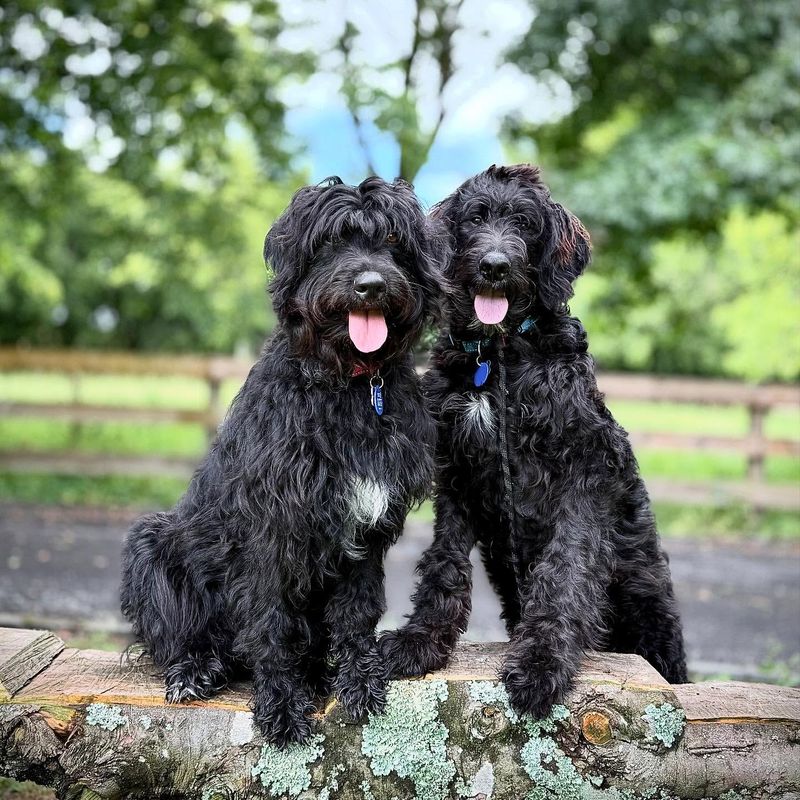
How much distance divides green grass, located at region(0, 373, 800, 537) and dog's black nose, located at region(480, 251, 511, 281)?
699 cm

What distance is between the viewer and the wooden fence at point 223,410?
33.9 ft

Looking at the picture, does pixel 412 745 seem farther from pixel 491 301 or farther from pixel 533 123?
pixel 533 123

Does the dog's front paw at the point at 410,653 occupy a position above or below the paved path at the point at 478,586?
above

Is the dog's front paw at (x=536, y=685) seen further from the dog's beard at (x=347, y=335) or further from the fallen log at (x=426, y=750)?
the dog's beard at (x=347, y=335)

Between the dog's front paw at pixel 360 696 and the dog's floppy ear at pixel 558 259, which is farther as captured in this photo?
the dog's floppy ear at pixel 558 259

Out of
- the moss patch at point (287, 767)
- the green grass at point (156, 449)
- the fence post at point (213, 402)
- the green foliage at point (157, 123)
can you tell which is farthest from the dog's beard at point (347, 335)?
the fence post at point (213, 402)

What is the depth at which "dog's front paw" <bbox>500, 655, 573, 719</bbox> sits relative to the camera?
296 cm

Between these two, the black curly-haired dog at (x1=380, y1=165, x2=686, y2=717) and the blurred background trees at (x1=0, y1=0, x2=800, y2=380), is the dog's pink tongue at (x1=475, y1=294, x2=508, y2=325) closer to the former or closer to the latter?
the black curly-haired dog at (x1=380, y1=165, x2=686, y2=717)

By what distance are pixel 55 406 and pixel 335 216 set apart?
31.0ft

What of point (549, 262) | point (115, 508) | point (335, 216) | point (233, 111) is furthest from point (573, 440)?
point (115, 508)

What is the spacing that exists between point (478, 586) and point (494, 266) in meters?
5.69

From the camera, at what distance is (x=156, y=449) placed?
1384 cm

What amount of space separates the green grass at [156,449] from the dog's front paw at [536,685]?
6868mm

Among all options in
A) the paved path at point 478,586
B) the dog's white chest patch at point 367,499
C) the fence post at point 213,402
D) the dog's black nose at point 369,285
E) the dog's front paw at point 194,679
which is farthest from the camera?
the fence post at point 213,402
